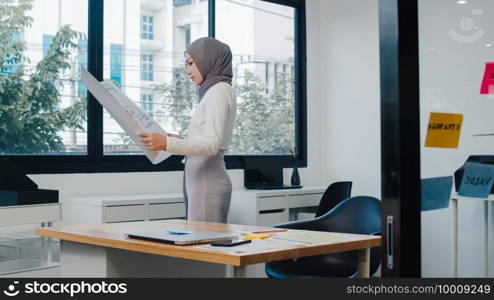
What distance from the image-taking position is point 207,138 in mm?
3051

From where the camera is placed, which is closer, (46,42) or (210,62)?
(210,62)

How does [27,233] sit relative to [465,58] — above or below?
below

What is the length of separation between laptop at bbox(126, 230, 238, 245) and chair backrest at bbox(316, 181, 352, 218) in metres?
3.28

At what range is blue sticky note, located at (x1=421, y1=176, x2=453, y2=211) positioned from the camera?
5.99ft

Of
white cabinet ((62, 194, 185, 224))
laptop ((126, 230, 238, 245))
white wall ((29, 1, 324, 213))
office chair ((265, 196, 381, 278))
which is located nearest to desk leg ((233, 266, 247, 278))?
laptop ((126, 230, 238, 245))

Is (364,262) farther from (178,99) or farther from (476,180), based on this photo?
(178,99)

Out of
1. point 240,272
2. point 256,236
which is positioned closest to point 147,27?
point 256,236

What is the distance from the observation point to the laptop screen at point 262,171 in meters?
5.86

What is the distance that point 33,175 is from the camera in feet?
14.7

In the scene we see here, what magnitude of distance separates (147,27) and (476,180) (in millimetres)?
3852

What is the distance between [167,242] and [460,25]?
1.12 meters

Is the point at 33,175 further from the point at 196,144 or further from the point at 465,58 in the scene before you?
the point at 465,58

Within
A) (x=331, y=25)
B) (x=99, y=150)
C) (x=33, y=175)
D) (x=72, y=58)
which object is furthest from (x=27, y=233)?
(x=331, y=25)

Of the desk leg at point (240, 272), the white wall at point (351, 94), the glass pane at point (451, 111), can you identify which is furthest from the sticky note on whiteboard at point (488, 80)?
the white wall at point (351, 94)
